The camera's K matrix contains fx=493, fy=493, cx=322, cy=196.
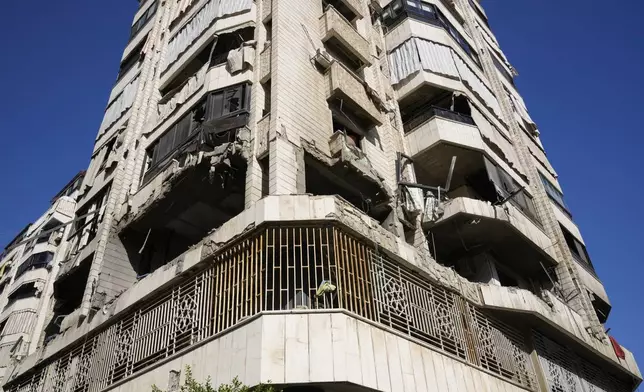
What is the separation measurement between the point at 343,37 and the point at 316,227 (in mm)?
9890

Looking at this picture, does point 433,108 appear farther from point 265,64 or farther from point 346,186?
point 265,64

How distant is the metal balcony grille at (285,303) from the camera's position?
9.35 metres

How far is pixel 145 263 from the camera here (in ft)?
51.2

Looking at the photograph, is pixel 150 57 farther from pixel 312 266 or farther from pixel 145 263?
pixel 312 266

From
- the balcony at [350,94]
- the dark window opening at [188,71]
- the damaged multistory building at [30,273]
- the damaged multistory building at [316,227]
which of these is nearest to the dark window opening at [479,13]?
the damaged multistory building at [316,227]

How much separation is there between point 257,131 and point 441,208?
6.37 metres

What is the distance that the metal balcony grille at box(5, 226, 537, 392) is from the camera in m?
9.35

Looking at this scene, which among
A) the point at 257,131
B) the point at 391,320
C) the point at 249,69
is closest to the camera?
the point at 391,320

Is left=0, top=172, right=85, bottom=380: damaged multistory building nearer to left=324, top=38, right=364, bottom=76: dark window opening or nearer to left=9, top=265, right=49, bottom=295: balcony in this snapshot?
left=9, top=265, right=49, bottom=295: balcony

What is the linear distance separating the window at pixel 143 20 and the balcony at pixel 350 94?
13.3 metres

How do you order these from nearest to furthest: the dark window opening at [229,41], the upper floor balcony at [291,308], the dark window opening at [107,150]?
the upper floor balcony at [291,308], the dark window opening at [229,41], the dark window opening at [107,150]

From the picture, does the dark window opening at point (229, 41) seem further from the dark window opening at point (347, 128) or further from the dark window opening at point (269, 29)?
the dark window opening at point (347, 128)

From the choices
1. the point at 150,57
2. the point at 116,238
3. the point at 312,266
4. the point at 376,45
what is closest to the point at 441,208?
the point at 312,266

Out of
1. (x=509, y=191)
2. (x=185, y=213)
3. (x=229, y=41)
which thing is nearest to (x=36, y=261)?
(x=185, y=213)
